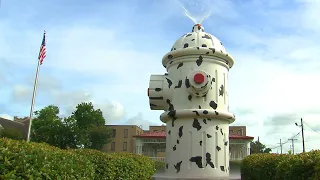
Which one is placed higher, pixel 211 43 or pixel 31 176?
pixel 211 43

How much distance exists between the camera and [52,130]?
46.0 metres

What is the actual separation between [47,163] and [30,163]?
35 cm

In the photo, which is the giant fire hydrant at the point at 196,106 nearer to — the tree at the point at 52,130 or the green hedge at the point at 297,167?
the green hedge at the point at 297,167

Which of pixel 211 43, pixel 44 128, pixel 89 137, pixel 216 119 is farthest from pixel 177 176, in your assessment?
pixel 89 137

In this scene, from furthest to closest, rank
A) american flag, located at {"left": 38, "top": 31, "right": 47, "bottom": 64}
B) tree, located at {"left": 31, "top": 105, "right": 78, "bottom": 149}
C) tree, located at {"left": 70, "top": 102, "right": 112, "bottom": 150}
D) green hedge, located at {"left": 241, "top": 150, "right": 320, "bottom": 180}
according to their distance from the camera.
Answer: tree, located at {"left": 70, "top": 102, "right": 112, "bottom": 150} → tree, located at {"left": 31, "top": 105, "right": 78, "bottom": 149} → american flag, located at {"left": 38, "top": 31, "right": 47, "bottom": 64} → green hedge, located at {"left": 241, "top": 150, "right": 320, "bottom": 180}

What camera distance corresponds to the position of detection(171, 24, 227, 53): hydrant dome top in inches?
223

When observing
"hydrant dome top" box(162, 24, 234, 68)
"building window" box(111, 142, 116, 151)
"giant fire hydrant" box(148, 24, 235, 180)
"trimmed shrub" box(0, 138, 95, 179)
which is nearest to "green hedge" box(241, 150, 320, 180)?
"giant fire hydrant" box(148, 24, 235, 180)

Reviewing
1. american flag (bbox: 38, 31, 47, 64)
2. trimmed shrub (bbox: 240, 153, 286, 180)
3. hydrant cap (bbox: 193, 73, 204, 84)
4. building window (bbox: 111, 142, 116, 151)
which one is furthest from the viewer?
building window (bbox: 111, 142, 116, 151)

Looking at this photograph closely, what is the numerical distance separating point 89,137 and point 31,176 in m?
49.0

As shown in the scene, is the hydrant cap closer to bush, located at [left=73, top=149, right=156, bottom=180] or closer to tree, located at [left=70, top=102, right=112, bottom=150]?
bush, located at [left=73, top=149, right=156, bottom=180]

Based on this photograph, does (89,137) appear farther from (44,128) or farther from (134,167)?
(134,167)

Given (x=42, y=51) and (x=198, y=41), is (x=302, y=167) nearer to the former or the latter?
(x=198, y=41)

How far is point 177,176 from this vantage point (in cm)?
536

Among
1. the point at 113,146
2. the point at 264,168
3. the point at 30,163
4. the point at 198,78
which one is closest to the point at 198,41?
the point at 198,78
